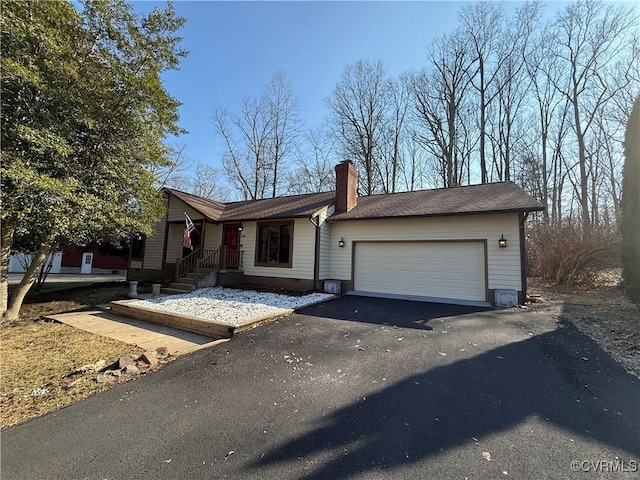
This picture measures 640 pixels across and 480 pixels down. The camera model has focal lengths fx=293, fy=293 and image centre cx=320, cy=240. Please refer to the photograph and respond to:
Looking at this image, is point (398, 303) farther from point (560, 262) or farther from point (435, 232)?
point (560, 262)

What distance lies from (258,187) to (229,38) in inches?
587

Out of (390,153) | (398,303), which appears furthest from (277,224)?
(390,153)

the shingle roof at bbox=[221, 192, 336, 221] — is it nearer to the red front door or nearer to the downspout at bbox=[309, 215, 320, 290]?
the downspout at bbox=[309, 215, 320, 290]

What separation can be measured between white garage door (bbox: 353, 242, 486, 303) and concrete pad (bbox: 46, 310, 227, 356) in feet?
20.8

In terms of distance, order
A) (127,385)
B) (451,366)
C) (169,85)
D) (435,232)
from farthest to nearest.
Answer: (435,232), (169,85), (451,366), (127,385)

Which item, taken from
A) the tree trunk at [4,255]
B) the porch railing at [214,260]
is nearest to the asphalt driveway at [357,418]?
the tree trunk at [4,255]

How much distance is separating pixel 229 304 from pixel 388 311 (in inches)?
182

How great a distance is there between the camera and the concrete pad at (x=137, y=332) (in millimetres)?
5699

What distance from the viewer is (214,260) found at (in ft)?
41.4

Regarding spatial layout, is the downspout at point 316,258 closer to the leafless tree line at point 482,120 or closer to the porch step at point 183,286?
the porch step at point 183,286

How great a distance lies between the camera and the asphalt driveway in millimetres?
2434

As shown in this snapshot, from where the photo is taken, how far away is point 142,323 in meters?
7.43

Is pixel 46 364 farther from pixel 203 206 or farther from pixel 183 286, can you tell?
pixel 203 206

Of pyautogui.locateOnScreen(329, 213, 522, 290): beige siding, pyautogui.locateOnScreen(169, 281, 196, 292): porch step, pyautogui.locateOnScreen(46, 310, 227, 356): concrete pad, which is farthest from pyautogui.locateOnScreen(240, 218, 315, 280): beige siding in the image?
pyautogui.locateOnScreen(46, 310, 227, 356): concrete pad
